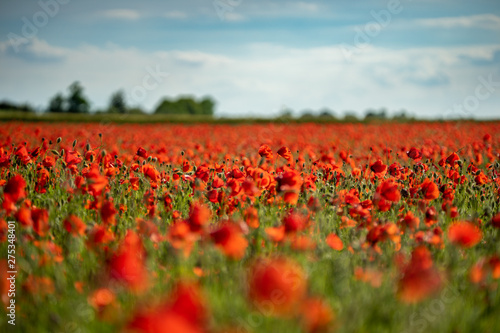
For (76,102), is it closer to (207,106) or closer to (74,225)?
(207,106)

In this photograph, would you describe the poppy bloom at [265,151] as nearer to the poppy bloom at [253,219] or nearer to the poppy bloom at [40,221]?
→ the poppy bloom at [253,219]

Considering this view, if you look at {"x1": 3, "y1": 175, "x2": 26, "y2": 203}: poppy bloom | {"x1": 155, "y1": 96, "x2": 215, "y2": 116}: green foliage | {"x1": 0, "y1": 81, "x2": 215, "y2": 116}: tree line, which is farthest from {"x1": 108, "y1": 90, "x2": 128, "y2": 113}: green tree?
{"x1": 3, "y1": 175, "x2": 26, "y2": 203}: poppy bloom

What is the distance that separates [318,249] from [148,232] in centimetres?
94

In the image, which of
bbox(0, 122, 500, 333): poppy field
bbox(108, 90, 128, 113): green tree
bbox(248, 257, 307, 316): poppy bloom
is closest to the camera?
bbox(248, 257, 307, 316): poppy bloom

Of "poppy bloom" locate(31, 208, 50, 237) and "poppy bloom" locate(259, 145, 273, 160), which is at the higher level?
"poppy bloom" locate(259, 145, 273, 160)

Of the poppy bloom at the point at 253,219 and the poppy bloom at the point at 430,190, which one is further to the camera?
the poppy bloom at the point at 430,190

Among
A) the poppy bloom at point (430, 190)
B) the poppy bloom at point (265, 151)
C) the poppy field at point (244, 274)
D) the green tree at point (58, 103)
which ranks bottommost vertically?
the poppy field at point (244, 274)

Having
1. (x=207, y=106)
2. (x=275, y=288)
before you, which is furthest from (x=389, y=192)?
(x=207, y=106)

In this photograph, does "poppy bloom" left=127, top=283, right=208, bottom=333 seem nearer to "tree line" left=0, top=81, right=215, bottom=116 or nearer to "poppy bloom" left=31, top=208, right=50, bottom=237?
"poppy bloom" left=31, top=208, right=50, bottom=237

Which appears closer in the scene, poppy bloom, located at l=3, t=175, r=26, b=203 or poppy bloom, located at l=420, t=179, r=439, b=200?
poppy bloom, located at l=3, t=175, r=26, b=203

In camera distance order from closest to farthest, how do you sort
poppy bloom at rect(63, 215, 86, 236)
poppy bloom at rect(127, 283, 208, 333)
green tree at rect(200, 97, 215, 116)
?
poppy bloom at rect(127, 283, 208, 333), poppy bloom at rect(63, 215, 86, 236), green tree at rect(200, 97, 215, 116)

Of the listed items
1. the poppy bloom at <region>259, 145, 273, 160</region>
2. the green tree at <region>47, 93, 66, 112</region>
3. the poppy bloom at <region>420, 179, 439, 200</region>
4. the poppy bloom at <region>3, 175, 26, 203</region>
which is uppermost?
the green tree at <region>47, 93, 66, 112</region>

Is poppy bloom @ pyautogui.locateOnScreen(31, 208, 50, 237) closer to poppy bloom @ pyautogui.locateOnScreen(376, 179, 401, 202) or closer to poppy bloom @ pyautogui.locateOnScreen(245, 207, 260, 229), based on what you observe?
poppy bloom @ pyautogui.locateOnScreen(245, 207, 260, 229)

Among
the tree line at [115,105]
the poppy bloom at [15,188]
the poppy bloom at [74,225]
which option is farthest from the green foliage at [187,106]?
the poppy bloom at [74,225]
